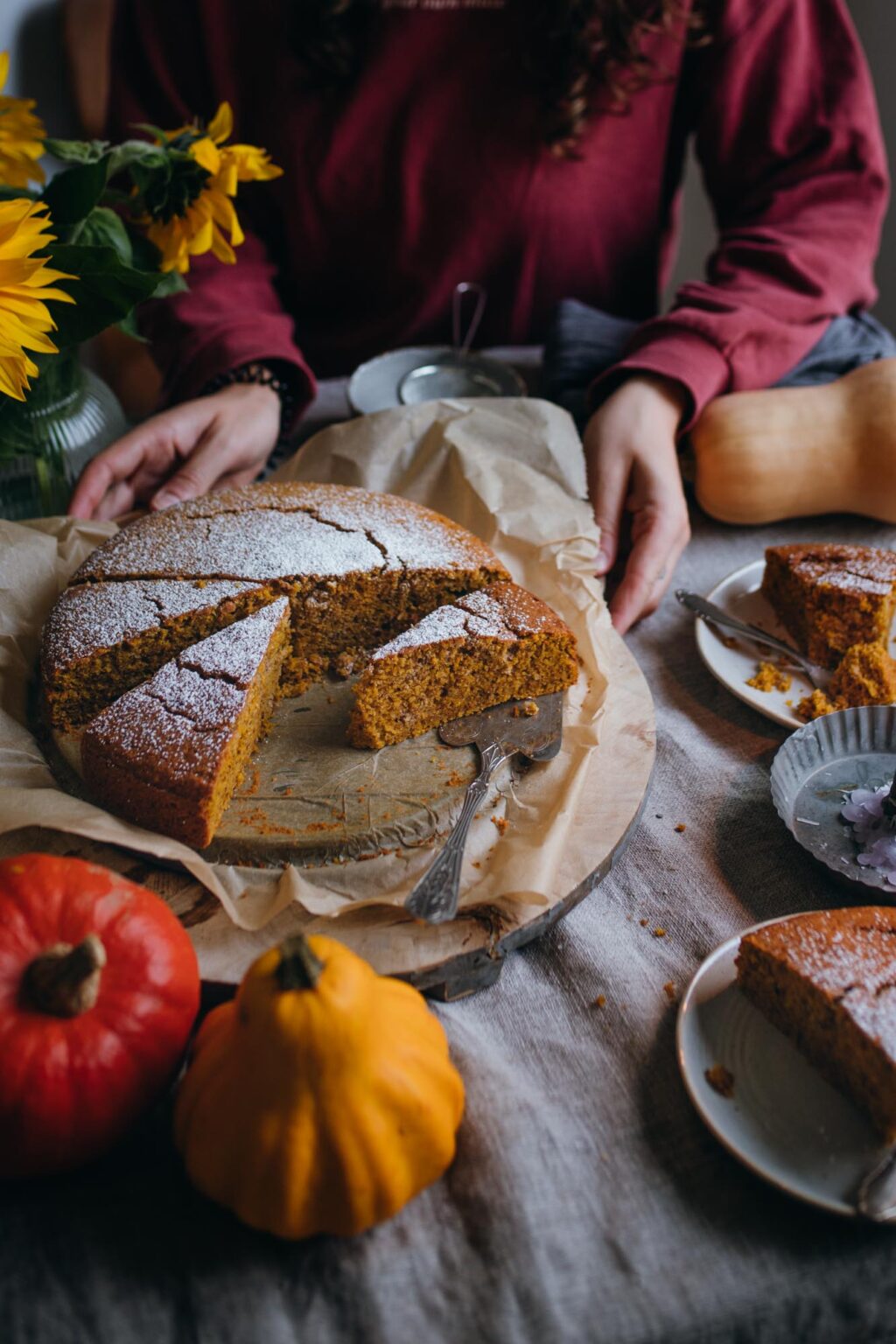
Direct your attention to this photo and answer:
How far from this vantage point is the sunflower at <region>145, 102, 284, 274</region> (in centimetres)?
179

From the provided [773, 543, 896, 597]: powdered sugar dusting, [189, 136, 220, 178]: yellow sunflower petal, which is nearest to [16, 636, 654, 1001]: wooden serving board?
[773, 543, 896, 597]: powdered sugar dusting

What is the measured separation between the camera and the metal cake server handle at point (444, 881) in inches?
53.9

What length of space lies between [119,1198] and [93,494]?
1586 mm

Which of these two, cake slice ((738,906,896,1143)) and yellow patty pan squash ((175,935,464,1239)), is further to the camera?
cake slice ((738,906,896,1143))

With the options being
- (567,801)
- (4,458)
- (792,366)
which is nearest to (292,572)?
(4,458)

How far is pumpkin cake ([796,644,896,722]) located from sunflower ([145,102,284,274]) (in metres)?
1.40

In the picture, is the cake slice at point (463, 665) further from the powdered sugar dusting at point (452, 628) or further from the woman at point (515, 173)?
the woman at point (515, 173)

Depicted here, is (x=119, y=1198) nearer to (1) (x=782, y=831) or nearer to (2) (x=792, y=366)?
(1) (x=782, y=831)

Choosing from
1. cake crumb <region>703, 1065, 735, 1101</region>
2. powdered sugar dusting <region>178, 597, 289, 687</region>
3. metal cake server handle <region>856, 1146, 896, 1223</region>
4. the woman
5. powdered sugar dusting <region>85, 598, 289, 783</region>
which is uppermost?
the woman

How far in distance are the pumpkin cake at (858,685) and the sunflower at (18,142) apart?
1.68 meters

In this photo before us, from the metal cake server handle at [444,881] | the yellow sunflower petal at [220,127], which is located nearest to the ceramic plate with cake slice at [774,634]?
the metal cake server handle at [444,881]

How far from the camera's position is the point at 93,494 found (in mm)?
2283

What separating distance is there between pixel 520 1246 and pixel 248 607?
4.13 ft

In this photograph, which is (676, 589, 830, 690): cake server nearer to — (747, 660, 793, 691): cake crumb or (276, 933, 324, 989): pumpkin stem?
(747, 660, 793, 691): cake crumb
